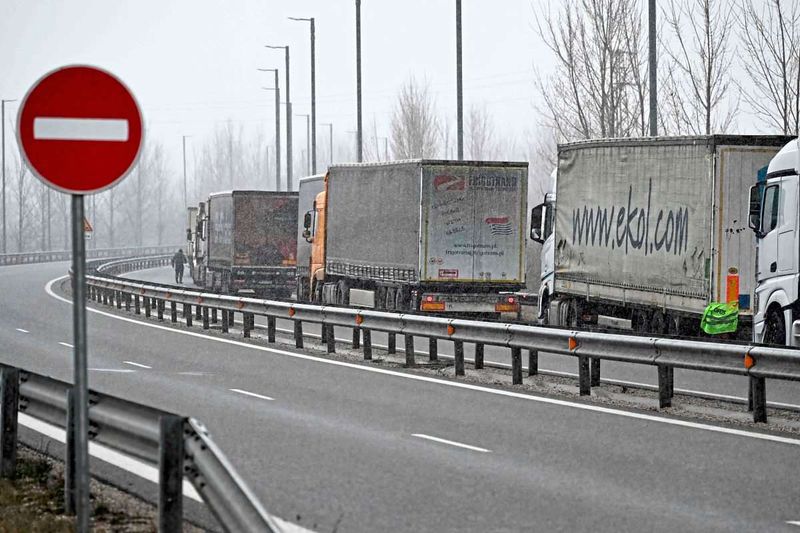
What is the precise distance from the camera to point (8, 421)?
33.8 ft

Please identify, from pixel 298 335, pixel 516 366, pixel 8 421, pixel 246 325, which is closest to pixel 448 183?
pixel 246 325

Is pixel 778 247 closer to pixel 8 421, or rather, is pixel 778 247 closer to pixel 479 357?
pixel 479 357

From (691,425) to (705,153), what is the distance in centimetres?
778

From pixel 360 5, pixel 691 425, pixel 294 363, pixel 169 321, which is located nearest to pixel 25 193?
pixel 360 5

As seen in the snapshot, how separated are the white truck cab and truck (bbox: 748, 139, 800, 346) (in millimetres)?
8515

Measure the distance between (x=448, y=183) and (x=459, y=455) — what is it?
1784cm

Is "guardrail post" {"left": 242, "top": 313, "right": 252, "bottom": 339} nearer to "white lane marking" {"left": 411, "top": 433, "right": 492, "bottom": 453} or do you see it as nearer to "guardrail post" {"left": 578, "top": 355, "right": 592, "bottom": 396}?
"guardrail post" {"left": 578, "top": 355, "right": 592, "bottom": 396}

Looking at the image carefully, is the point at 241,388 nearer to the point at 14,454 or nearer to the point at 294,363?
the point at 294,363

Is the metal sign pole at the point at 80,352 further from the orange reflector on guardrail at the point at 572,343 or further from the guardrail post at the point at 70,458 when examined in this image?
the orange reflector on guardrail at the point at 572,343

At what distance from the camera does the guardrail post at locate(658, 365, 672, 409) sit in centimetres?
1514

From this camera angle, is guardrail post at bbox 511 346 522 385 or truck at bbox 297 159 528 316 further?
truck at bbox 297 159 528 316

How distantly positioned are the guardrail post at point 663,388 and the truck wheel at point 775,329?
12.2ft

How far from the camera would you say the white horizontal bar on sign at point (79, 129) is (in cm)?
718

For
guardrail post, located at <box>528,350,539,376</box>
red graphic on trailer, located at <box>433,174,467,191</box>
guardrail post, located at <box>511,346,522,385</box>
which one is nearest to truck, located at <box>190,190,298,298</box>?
red graphic on trailer, located at <box>433,174,467,191</box>
